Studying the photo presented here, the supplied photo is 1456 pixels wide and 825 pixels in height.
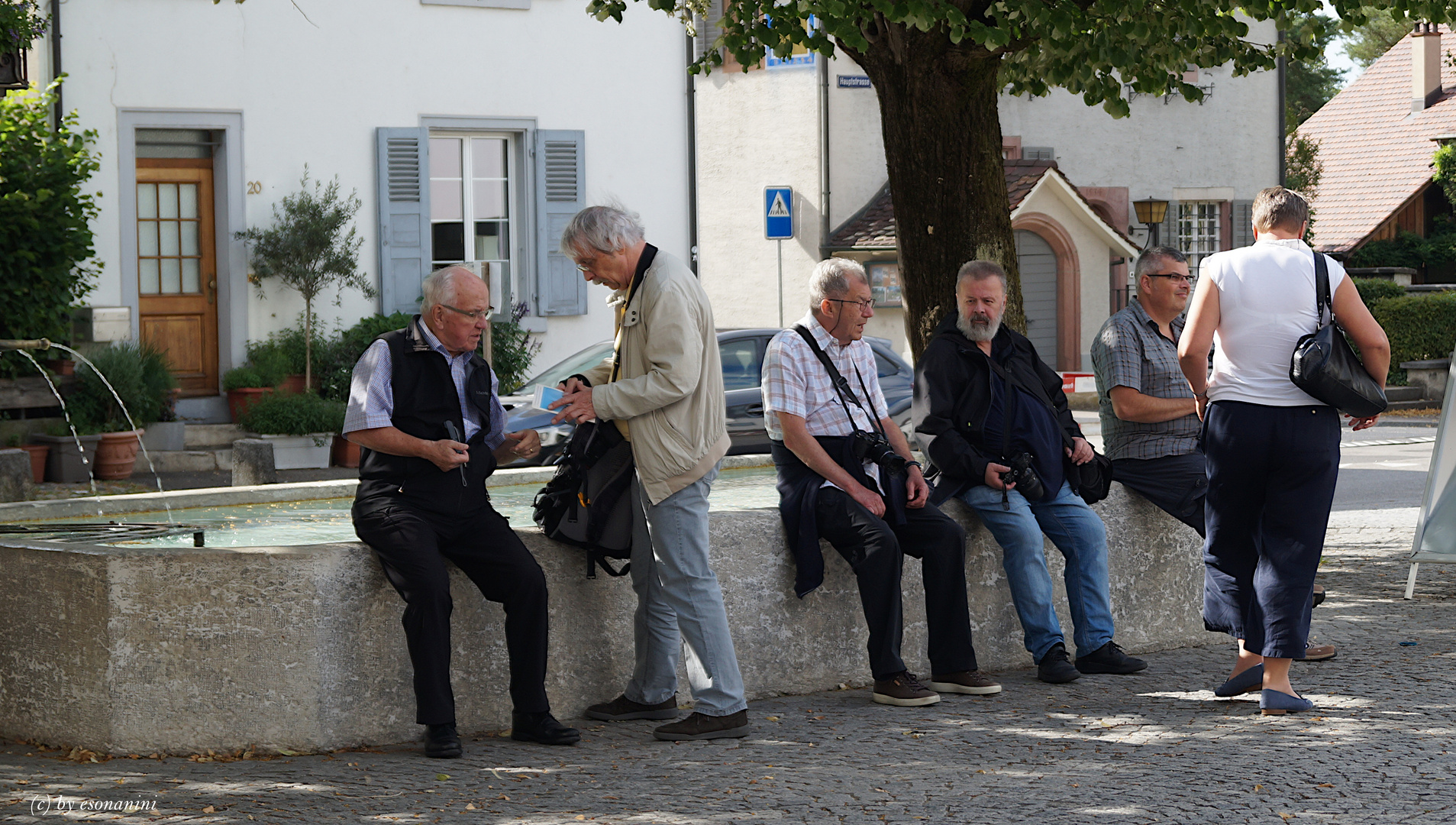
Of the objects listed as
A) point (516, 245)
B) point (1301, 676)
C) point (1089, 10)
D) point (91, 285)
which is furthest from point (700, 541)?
point (516, 245)

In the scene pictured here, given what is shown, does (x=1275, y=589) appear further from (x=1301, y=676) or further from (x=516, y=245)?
(x=516, y=245)

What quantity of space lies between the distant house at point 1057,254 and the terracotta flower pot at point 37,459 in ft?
46.0

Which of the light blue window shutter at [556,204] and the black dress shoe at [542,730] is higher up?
the light blue window shutter at [556,204]

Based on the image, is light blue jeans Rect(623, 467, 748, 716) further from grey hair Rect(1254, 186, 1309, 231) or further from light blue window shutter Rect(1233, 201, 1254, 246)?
light blue window shutter Rect(1233, 201, 1254, 246)

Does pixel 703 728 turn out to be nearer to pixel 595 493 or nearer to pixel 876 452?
pixel 595 493

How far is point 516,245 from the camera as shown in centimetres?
1936

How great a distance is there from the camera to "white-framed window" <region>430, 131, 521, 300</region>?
18.9 meters

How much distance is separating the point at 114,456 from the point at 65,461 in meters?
0.41

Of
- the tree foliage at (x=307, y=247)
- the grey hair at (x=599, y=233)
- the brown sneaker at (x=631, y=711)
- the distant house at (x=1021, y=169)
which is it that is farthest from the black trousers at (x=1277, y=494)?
the distant house at (x=1021, y=169)

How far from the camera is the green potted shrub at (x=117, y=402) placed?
1483 cm

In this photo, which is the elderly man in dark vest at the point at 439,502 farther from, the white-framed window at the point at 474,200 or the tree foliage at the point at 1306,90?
the tree foliage at the point at 1306,90

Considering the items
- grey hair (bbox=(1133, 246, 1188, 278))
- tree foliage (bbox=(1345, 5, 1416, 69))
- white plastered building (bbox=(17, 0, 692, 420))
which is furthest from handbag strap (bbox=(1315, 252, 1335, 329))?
tree foliage (bbox=(1345, 5, 1416, 69))

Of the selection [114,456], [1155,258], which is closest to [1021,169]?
[114,456]

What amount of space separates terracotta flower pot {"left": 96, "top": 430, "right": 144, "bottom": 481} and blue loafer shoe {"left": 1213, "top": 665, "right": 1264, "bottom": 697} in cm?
1068
